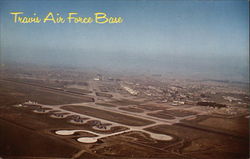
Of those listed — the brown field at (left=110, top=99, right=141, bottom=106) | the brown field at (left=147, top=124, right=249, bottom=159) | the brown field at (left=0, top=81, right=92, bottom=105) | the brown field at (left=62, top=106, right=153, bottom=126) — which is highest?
the brown field at (left=0, top=81, right=92, bottom=105)

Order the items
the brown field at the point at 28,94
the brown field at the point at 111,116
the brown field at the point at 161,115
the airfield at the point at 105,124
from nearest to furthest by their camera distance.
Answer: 1. the airfield at the point at 105,124
2. the brown field at the point at 28,94
3. the brown field at the point at 111,116
4. the brown field at the point at 161,115

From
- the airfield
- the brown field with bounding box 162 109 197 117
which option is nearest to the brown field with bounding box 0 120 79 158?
the airfield

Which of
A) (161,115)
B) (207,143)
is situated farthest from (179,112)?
(207,143)

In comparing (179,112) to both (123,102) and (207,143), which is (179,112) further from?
(123,102)

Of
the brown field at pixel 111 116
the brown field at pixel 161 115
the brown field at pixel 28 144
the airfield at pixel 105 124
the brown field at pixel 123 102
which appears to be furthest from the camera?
the brown field at pixel 123 102

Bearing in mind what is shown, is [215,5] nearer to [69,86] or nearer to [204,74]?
[204,74]

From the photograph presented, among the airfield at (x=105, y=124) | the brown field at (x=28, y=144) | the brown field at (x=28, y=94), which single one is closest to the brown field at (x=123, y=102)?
the airfield at (x=105, y=124)

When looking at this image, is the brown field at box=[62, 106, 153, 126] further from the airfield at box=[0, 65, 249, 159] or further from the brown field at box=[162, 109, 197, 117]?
the brown field at box=[162, 109, 197, 117]

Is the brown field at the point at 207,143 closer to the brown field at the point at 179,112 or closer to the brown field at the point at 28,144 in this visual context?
the brown field at the point at 179,112

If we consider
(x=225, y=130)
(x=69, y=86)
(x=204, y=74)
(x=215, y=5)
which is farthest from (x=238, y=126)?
(x=69, y=86)
